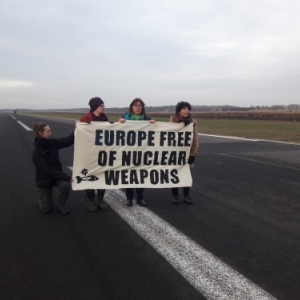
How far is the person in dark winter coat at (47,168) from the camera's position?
5547 mm

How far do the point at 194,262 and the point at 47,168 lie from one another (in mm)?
2875

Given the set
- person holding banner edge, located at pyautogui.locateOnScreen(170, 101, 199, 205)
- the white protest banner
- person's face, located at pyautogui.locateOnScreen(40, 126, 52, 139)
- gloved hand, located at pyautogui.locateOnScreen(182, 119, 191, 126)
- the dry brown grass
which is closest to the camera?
person's face, located at pyautogui.locateOnScreen(40, 126, 52, 139)

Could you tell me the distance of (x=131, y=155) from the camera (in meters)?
6.14

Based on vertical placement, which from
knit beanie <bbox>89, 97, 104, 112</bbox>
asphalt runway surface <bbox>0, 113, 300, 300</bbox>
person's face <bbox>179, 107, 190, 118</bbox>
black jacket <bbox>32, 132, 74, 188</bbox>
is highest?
knit beanie <bbox>89, 97, 104, 112</bbox>

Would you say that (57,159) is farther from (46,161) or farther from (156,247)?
(156,247)

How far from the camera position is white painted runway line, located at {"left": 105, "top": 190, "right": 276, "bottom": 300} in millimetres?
3219

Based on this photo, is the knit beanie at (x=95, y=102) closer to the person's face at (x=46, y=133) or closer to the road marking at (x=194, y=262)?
the person's face at (x=46, y=133)

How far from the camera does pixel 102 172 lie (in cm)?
601

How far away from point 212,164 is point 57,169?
6267 mm

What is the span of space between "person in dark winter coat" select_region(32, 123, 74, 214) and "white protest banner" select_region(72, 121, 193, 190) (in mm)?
212

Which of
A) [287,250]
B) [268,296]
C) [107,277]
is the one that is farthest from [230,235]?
[107,277]

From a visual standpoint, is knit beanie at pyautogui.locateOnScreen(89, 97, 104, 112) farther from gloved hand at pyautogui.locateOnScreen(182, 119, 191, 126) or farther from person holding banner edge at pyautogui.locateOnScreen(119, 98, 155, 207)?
gloved hand at pyautogui.locateOnScreen(182, 119, 191, 126)

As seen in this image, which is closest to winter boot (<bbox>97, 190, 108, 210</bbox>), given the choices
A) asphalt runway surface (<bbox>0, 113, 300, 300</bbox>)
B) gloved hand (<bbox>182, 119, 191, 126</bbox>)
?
asphalt runway surface (<bbox>0, 113, 300, 300</bbox>)

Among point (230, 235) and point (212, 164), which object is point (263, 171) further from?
Answer: point (230, 235)
